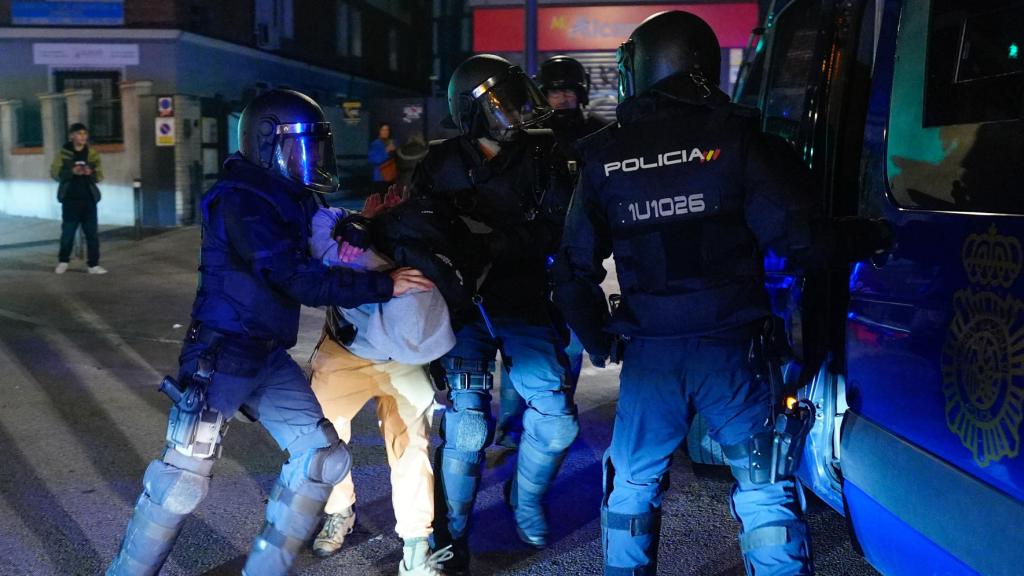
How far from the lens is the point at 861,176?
2984 mm

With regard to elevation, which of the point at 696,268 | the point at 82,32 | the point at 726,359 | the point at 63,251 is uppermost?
the point at 82,32

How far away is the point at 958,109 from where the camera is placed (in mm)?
2486

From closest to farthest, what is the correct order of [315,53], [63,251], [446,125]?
[446,125] → [63,251] → [315,53]

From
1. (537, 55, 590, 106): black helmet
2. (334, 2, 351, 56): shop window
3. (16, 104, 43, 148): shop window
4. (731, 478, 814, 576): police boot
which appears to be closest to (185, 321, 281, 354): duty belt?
(731, 478, 814, 576): police boot

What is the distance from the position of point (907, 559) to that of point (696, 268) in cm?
95

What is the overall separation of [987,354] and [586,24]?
78.0 ft

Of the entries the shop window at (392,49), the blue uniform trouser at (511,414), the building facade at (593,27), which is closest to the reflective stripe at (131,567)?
the blue uniform trouser at (511,414)

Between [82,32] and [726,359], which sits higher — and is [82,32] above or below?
above

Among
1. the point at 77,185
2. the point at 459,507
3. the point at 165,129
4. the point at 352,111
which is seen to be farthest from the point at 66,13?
the point at 459,507

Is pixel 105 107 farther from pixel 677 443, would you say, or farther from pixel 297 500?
pixel 677 443

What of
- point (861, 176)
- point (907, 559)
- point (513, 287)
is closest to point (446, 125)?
point (513, 287)

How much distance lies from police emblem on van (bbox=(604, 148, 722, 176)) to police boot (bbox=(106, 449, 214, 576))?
1.56 m

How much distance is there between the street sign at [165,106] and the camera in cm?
1805

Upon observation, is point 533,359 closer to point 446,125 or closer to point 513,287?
point 513,287
